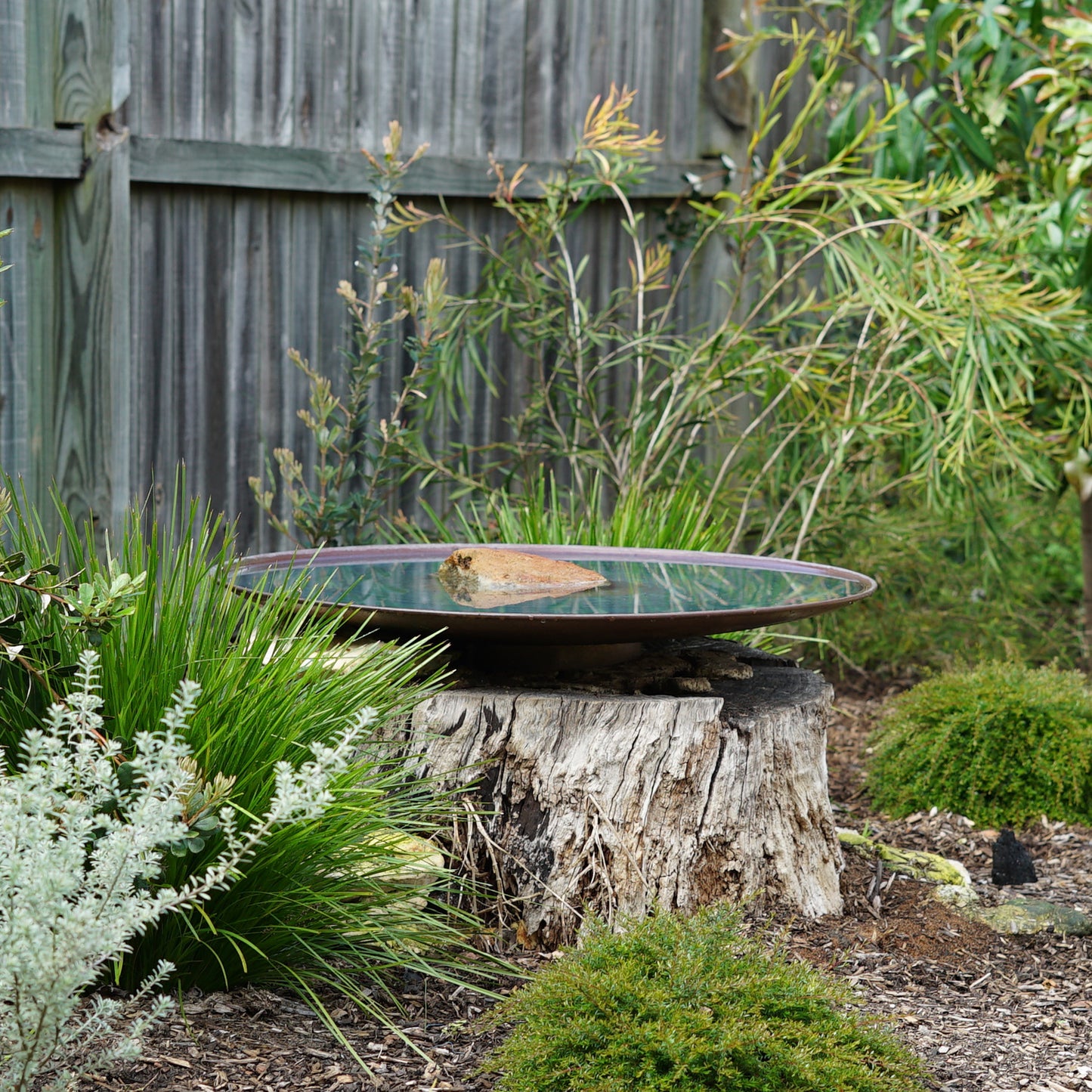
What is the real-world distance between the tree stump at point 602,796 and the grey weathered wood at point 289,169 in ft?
5.87

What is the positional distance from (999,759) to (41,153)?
2964 millimetres

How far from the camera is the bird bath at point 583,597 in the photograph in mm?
2670

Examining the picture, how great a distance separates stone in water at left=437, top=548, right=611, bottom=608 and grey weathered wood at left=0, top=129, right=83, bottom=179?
56.0 inches

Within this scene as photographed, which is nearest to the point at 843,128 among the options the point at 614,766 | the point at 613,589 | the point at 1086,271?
the point at 1086,271

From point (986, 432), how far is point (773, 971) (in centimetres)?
307

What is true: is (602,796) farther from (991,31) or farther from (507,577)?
(991,31)

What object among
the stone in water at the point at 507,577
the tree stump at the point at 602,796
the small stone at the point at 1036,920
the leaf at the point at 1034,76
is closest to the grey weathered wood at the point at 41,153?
the stone in water at the point at 507,577

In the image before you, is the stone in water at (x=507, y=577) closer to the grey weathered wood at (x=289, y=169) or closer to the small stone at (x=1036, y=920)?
the small stone at (x=1036, y=920)

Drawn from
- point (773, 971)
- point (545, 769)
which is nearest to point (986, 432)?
point (545, 769)

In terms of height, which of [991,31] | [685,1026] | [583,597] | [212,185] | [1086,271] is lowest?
[685,1026]

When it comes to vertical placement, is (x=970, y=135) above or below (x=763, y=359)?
above

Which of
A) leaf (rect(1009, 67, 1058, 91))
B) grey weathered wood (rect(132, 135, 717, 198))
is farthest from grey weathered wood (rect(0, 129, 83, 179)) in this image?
leaf (rect(1009, 67, 1058, 91))

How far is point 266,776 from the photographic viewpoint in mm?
2391

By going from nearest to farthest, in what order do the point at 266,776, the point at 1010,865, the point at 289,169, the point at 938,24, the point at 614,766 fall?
the point at 266,776, the point at 614,766, the point at 1010,865, the point at 289,169, the point at 938,24
